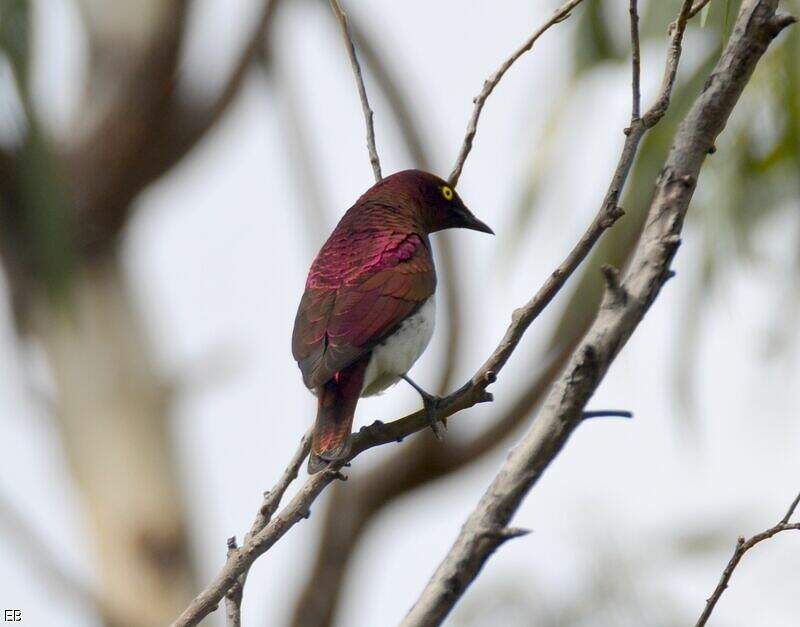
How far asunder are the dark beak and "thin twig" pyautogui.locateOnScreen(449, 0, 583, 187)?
1496 millimetres

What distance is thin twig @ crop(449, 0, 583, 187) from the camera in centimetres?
361

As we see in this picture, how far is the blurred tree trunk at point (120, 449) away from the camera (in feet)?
39.2

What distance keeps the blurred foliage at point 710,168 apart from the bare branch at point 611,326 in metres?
5.87

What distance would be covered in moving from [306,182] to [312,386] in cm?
723

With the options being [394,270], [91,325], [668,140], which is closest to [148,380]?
[91,325]

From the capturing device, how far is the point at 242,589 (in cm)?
333

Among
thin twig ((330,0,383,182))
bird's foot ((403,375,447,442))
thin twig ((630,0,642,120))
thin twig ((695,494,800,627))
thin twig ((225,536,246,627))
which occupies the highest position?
thin twig ((330,0,383,182))

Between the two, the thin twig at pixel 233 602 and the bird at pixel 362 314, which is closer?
the thin twig at pixel 233 602

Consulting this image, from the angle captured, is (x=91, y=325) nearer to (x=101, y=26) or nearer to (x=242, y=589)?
(x=101, y=26)

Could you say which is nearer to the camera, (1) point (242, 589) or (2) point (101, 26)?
(1) point (242, 589)

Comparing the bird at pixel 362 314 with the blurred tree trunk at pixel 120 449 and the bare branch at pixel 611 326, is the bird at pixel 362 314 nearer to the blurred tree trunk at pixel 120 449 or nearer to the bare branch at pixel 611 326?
the bare branch at pixel 611 326

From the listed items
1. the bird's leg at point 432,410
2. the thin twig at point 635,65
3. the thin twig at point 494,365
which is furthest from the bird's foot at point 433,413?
the thin twig at point 635,65

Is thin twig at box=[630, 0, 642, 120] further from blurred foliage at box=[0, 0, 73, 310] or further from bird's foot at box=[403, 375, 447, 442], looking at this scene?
blurred foliage at box=[0, 0, 73, 310]

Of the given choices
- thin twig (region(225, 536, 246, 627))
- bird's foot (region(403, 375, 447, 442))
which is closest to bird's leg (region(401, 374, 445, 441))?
bird's foot (region(403, 375, 447, 442))
